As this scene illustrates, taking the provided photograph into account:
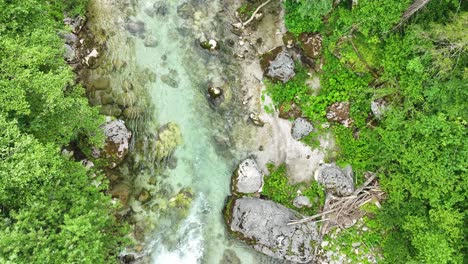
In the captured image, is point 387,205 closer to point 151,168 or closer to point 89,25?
point 151,168

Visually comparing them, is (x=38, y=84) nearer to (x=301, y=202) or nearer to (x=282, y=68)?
(x=282, y=68)

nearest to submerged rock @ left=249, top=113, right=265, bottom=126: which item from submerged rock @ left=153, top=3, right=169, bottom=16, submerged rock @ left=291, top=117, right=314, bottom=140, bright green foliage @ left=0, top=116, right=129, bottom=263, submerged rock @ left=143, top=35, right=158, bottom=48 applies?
submerged rock @ left=291, top=117, right=314, bottom=140

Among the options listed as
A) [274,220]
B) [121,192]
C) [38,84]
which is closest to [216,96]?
[121,192]

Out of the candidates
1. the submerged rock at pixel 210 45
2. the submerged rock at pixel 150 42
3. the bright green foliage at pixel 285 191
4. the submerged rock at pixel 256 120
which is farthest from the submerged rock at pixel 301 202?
the submerged rock at pixel 150 42

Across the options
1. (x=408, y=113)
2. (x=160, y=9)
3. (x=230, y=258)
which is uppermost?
(x=160, y=9)

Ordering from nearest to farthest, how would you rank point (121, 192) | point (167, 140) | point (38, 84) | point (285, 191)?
point (38, 84) < point (121, 192) < point (285, 191) < point (167, 140)

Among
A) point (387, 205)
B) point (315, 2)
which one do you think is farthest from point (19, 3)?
A: point (387, 205)
